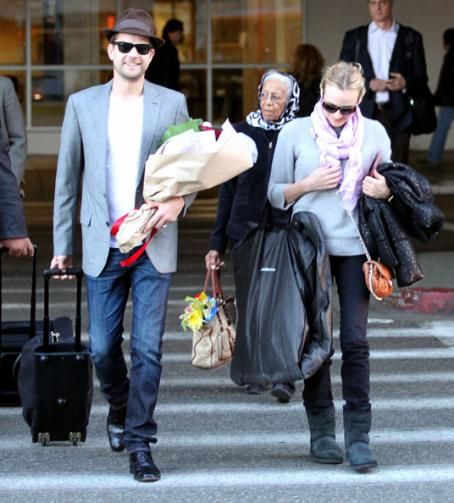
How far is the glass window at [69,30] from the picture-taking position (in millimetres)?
24453

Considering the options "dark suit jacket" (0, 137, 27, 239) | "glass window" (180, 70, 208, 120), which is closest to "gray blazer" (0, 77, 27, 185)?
"dark suit jacket" (0, 137, 27, 239)

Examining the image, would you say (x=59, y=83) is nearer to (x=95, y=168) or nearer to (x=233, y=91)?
(x=233, y=91)

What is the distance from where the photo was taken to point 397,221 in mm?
6648

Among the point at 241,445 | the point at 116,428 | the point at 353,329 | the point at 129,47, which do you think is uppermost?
the point at 129,47

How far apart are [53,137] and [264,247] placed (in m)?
17.7

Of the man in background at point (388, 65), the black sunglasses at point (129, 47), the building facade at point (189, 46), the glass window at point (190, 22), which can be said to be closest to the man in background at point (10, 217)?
the black sunglasses at point (129, 47)

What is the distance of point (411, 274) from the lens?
21.8ft

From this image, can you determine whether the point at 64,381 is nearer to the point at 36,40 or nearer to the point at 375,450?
the point at 375,450

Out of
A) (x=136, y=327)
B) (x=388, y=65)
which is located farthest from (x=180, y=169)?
(x=388, y=65)

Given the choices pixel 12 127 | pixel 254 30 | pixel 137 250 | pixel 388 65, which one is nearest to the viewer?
pixel 137 250

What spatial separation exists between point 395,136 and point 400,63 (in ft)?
2.07

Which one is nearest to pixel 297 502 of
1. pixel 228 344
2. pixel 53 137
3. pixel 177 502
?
pixel 177 502

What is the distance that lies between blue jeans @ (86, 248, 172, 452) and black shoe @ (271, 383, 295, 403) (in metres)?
1.59

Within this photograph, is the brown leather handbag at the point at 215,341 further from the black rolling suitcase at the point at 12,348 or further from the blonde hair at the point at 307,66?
the blonde hair at the point at 307,66
